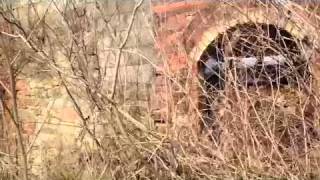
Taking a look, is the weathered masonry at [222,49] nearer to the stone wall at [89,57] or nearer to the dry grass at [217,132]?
the dry grass at [217,132]

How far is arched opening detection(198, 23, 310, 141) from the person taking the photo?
4.68 meters

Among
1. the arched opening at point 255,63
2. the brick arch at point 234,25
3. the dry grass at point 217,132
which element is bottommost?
the dry grass at point 217,132

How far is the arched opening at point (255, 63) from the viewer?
15.3 ft

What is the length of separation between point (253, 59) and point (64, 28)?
2.66m

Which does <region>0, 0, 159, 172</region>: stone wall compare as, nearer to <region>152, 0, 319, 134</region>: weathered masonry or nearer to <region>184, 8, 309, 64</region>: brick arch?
<region>152, 0, 319, 134</region>: weathered masonry

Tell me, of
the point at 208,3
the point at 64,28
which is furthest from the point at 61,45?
the point at 208,3

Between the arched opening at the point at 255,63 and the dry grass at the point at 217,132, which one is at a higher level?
the arched opening at the point at 255,63

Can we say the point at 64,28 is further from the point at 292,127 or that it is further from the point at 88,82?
the point at 292,127

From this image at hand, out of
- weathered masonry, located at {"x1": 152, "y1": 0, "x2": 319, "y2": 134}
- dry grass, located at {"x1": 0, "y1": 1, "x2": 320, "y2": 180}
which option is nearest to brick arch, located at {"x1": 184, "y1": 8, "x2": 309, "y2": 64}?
weathered masonry, located at {"x1": 152, "y1": 0, "x2": 319, "y2": 134}

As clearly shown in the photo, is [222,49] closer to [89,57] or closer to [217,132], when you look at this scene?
[217,132]

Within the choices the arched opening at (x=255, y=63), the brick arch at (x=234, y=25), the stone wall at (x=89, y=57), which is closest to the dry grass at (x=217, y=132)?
the arched opening at (x=255, y=63)

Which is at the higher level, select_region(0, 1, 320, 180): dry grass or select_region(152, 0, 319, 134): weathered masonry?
Answer: select_region(152, 0, 319, 134): weathered masonry

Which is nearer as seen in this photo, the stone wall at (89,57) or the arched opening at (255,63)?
the arched opening at (255,63)

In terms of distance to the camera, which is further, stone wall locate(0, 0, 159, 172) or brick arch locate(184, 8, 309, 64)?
stone wall locate(0, 0, 159, 172)
